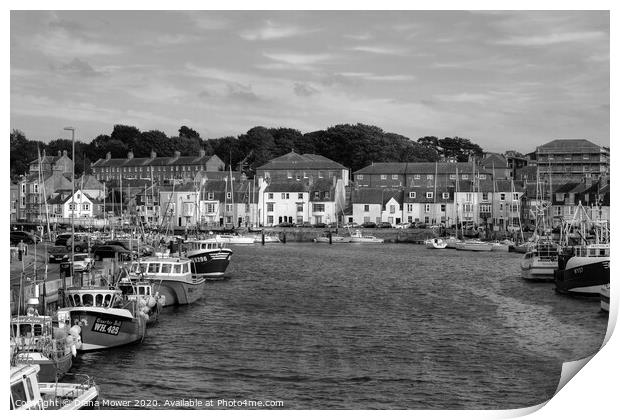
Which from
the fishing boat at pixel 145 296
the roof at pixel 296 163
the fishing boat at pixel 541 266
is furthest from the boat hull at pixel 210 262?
the roof at pixel 296 163

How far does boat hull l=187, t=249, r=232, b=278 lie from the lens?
26250 millimetres

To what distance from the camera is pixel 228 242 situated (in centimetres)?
4616

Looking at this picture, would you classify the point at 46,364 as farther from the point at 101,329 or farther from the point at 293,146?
the point at 293,146

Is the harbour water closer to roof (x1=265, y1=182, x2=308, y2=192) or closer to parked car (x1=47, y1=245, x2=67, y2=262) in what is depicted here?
parked car (x1=47, y1=245, x2=67, y2=262)

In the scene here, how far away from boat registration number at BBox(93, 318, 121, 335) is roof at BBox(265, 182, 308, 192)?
40549 mm

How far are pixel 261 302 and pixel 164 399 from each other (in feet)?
30.0

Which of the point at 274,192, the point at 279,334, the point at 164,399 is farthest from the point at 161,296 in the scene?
the point at 274,192

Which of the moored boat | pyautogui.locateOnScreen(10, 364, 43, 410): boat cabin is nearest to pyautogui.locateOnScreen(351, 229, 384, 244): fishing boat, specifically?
the moored boat

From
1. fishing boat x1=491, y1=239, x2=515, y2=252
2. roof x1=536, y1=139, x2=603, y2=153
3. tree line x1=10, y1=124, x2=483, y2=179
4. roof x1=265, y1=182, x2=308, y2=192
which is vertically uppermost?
tree line x1=10, y1=124, x2=483, y2=179

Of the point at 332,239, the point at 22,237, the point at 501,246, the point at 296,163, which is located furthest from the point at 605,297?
the point at 296,163

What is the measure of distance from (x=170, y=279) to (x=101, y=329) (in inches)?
222

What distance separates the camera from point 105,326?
47.1 ft

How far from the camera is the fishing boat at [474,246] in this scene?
4266 cm
